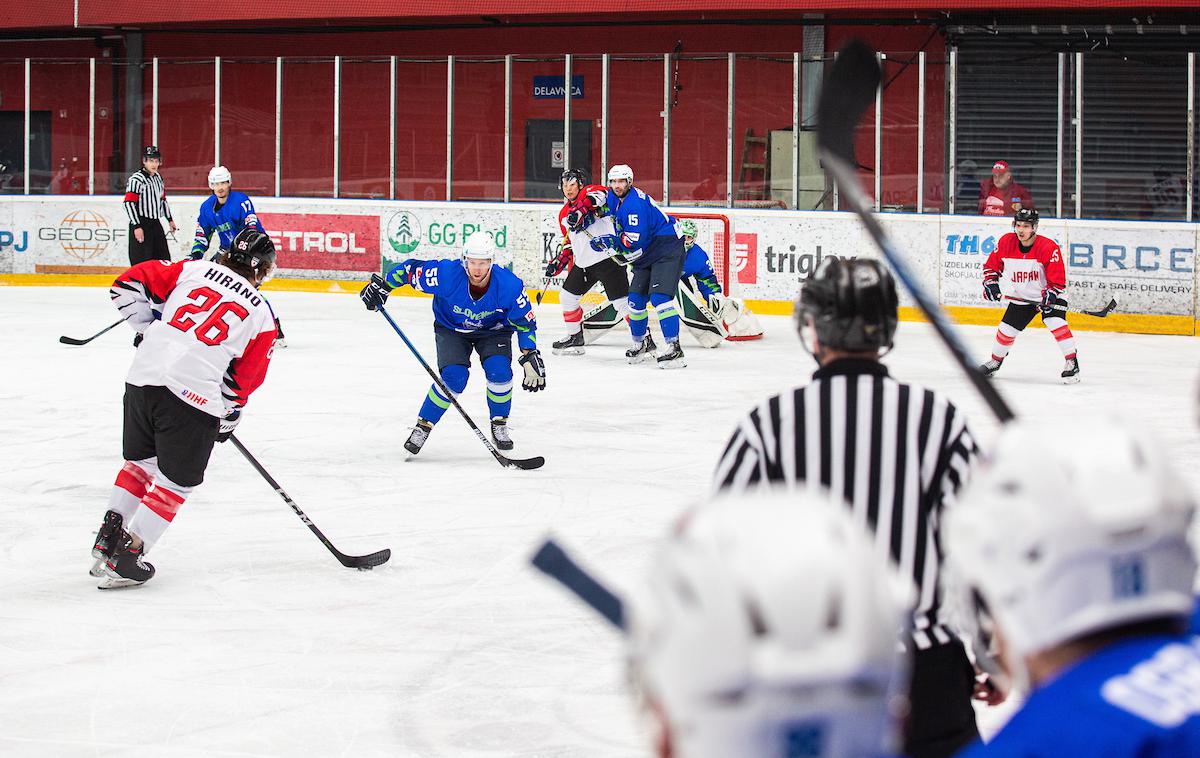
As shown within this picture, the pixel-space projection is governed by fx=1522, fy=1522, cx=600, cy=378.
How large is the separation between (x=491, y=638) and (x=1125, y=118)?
11686mm

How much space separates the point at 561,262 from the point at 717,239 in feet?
11.2

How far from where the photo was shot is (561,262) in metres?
10.7

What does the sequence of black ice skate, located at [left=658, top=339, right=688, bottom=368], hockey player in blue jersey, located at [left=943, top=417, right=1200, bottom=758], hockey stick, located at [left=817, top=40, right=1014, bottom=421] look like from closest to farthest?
hockey player in blue jersey, located at [left=943, top=417, right=1200, bottom=758] < hockey stick, located at [left=817, top=40, right=1014, bottom=421] < black ice skate, located at [left=658, top=339, right=688, bottom=368]

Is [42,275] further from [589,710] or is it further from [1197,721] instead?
[1197,721]

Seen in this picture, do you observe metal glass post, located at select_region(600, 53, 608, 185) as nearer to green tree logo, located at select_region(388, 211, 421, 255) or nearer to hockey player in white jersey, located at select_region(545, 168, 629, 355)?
green tree logo, located at select_region(388, 211, 421, 255)

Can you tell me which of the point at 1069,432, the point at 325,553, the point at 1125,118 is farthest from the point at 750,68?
the point at 1069,432

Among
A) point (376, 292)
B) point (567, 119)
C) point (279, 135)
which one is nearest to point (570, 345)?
point (376, 292)

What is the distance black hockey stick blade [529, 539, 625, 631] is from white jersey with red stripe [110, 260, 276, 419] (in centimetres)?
333

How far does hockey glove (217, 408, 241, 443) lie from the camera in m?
4.69

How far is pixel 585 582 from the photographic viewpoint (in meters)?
1.34

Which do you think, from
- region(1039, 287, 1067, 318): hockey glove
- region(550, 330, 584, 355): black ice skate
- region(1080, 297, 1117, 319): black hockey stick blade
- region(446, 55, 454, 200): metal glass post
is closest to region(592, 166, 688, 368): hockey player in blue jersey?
region(550, 330, 584, 355): black ice skate

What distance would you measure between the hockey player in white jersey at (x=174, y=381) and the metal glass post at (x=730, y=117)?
Answer: 1038 cm

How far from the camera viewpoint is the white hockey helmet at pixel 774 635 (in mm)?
881

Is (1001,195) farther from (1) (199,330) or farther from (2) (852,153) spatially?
(2) (852,153)
